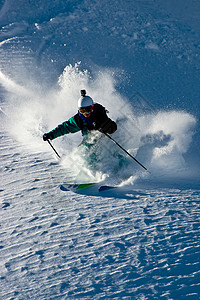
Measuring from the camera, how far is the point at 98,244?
368 centimetres

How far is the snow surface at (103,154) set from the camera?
129 inches

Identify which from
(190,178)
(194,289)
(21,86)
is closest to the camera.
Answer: (194,289)

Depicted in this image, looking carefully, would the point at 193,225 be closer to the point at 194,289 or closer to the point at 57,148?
the point at 194,289

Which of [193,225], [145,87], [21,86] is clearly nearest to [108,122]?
[193,225]

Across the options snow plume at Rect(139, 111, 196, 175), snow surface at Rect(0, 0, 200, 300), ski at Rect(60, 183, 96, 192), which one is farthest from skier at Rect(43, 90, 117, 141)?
snow plume at Rect(139, 111, 196, 175)

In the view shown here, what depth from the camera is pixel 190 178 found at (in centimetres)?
514

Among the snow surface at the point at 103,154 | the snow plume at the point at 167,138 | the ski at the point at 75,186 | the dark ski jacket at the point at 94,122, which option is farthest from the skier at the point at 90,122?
the snow plume at the point at 167,138

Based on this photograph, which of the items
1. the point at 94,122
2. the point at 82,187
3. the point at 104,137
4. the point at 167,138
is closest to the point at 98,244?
the point at 82,187

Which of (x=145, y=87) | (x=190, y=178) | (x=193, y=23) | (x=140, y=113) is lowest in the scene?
(x=190, y=178)

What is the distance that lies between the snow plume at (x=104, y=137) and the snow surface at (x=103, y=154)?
30 millimetres

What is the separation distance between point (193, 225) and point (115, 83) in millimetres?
5131

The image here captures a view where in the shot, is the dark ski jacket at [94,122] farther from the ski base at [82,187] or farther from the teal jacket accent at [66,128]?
the ski base at [82,187]

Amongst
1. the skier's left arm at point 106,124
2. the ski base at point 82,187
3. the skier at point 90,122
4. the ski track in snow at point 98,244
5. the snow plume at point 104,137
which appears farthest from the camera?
the snow plume at point 104,137

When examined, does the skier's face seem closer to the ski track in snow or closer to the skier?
the skier
